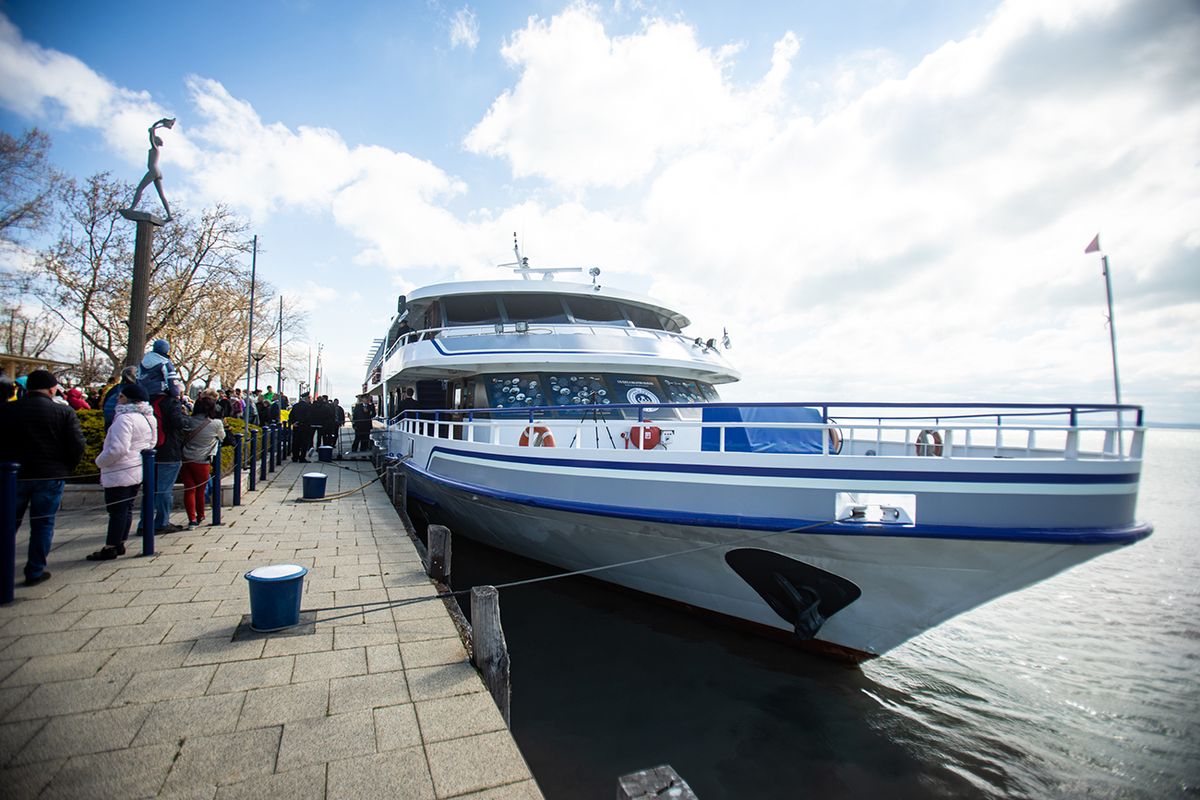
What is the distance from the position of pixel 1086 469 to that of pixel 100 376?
43614 mm

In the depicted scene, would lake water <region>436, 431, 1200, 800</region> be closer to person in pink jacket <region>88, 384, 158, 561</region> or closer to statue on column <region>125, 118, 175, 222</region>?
person in pink jacket <region>88, 384, 158, 561</region>

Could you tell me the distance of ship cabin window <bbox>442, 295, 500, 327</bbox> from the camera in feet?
34.1

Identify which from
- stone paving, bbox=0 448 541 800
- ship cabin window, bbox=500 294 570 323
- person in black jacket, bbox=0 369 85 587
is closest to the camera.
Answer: stone paving, bbox=0 448 541 800

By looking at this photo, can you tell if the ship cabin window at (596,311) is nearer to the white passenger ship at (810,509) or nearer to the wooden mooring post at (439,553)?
the white passenger ship at (810,509)

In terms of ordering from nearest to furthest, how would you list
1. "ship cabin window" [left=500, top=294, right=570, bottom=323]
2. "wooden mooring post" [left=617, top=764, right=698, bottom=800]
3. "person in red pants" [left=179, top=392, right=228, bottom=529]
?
1. "wooden mooring post" [left=617, top=764, right=698, bottom=800]
2. "person in red pants" [left=179, top=392, right=228, bottom=529]
3. "ship cabin window" [left=500, top=294, right=570, bottom=323]

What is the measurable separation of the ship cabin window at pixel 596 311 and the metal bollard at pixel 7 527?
7564mm

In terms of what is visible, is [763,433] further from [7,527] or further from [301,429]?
[301,429]

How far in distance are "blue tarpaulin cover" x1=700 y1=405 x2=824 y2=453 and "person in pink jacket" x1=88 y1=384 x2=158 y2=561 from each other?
5.36m

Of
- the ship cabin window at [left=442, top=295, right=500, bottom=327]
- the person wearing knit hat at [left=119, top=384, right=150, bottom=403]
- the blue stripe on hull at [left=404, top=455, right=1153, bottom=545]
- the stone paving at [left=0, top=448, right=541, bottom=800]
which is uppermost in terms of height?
the ship cabin window at [left=442, top=295, right=500, bottom=327]

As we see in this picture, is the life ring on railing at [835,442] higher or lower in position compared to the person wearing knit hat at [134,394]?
lower

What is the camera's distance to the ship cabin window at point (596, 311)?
412 inches

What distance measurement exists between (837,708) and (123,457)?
689cm

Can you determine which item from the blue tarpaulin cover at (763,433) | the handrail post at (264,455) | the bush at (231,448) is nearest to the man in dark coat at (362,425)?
the bush at (231,448)

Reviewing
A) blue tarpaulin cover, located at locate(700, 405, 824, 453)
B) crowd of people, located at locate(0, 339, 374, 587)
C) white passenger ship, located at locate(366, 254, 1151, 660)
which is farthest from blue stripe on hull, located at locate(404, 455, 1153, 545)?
crowd of people, located at locate(0, 339, 374, 587)
